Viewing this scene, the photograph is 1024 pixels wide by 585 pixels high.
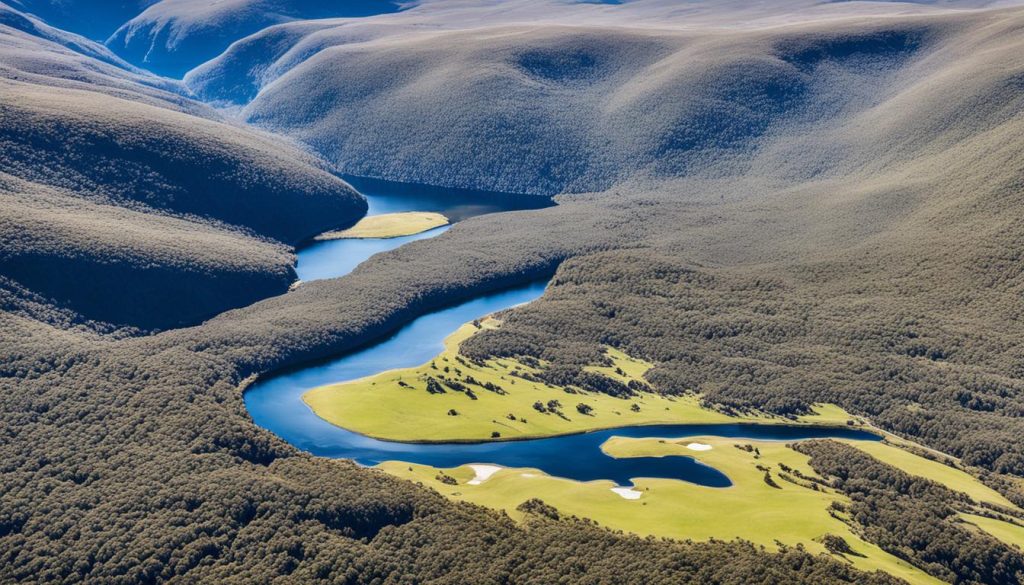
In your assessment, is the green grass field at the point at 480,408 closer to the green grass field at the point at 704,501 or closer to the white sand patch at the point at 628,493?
the green grass field at the point at 704,501

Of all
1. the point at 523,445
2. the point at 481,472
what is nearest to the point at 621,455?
the point at 523,445

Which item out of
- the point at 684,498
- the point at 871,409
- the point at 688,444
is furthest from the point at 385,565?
the point at 871,409

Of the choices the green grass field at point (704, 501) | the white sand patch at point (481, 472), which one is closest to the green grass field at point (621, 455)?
the green grass field at point (704, 501)

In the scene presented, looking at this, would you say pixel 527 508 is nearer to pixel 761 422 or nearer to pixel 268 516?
pixel 268 516

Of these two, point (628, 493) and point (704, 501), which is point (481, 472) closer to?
point (628, 493)

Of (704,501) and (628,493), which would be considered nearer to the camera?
(704,501)

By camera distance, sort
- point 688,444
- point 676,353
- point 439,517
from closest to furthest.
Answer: point 439,517
point 688,444
point 676,353

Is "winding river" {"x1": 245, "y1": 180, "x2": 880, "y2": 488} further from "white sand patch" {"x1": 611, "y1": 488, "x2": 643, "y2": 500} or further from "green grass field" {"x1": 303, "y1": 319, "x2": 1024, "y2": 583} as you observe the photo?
"white sand patch" {"x1": 611, "y1": 488, "x2": 643, "y2": 500}
